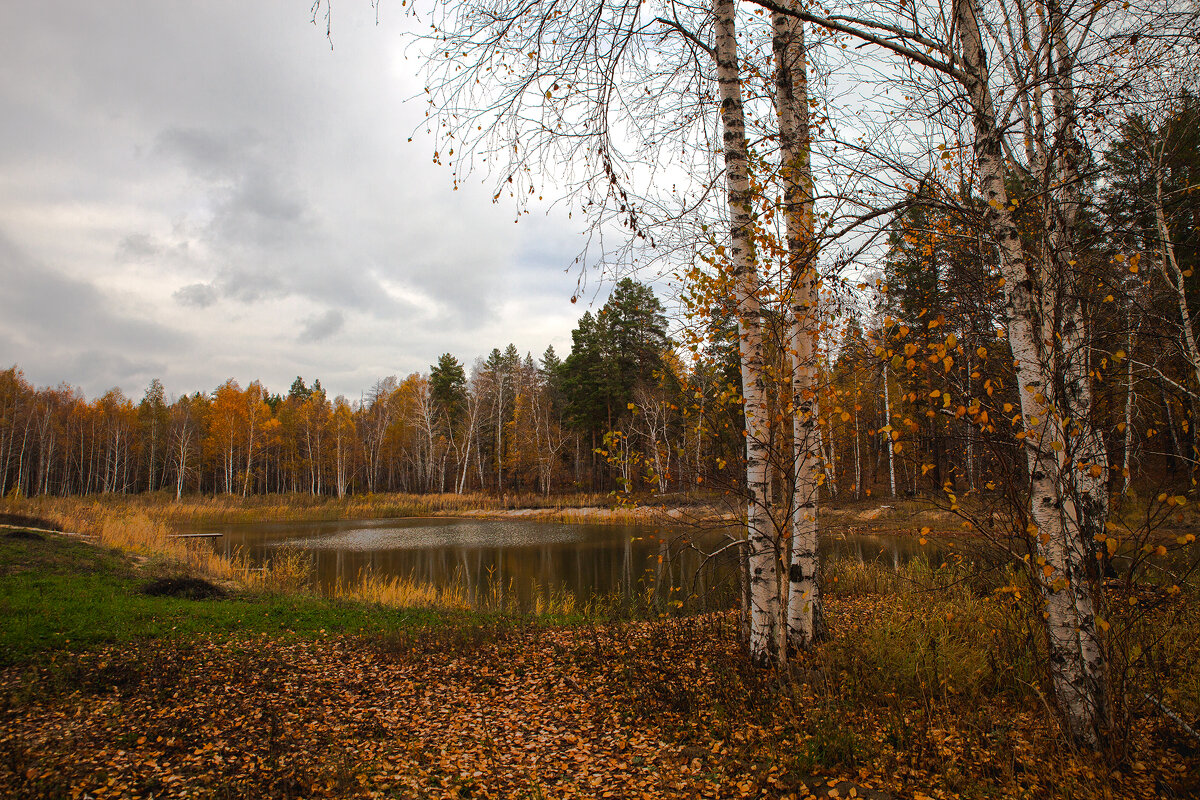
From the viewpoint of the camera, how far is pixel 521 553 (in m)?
18.0

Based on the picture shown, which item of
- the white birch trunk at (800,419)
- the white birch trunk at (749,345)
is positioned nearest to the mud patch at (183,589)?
the white birch trunk at (749,345)

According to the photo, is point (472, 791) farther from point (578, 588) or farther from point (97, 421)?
point (97, 421)

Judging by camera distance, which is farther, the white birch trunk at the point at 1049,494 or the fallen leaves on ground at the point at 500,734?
the fallen leaves on ground at the point at 500,734

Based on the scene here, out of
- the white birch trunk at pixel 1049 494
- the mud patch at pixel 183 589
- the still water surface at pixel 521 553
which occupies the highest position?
the white birch trunk at pixel 1049 494

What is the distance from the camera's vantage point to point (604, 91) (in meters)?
4.30

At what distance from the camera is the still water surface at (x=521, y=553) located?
1168 cm

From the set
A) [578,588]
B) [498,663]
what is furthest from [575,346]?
[498,663]

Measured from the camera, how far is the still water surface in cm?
1168

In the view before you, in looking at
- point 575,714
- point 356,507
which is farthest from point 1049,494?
point 356,507

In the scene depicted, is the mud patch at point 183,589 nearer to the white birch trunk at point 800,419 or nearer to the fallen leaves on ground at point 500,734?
the fallen leaves on ground at point 500,734

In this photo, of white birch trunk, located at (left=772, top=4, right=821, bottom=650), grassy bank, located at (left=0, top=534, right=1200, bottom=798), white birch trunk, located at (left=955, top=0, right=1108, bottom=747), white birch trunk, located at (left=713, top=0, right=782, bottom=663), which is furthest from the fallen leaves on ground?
white birch trunk, located at (left=772, top=4, right=821, bottom=650)

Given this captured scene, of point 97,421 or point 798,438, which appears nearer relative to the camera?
point 798,438

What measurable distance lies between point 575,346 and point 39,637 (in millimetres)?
31037

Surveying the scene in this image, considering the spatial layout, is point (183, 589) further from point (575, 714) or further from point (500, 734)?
point (575, 714)
